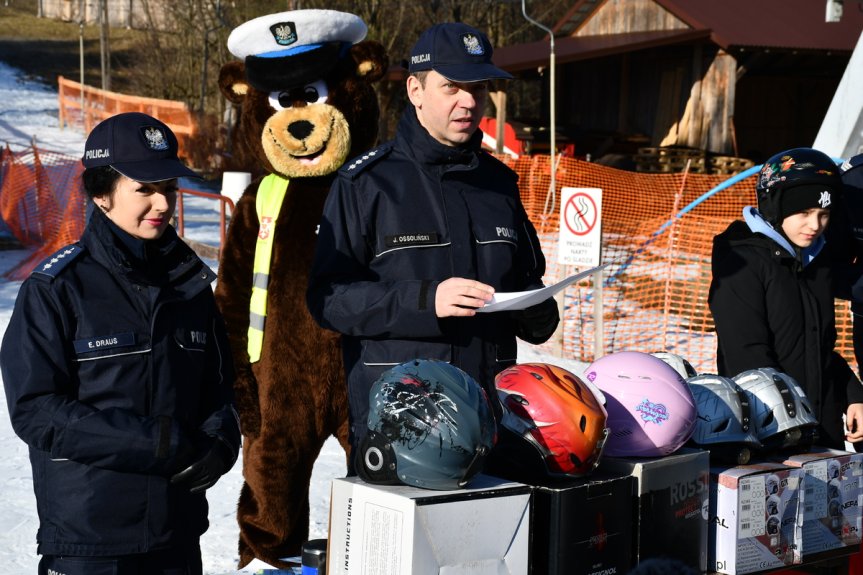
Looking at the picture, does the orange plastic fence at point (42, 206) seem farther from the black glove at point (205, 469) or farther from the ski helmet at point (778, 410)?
the black glove at point (205, 469)

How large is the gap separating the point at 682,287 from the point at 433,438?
32.3 feet

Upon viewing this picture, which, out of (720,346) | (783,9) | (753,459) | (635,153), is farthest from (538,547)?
(783,9)

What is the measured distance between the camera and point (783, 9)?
23641mm

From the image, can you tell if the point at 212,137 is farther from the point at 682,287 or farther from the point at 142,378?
the point at 142,378

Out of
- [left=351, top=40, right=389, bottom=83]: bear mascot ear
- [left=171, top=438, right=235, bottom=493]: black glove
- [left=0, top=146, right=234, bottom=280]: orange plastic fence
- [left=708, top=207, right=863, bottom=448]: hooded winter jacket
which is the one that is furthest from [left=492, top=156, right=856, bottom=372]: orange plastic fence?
[left=171, top=438, right=235, bottom=493]: black glove

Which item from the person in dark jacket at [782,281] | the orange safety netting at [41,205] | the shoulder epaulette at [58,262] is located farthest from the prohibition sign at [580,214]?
the shoulder epaulette at [58,262]

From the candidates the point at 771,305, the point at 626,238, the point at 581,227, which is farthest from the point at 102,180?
the point at 626,238

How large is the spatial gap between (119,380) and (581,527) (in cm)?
129

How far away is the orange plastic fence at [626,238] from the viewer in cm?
1144

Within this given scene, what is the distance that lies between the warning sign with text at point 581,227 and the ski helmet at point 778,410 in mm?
6272

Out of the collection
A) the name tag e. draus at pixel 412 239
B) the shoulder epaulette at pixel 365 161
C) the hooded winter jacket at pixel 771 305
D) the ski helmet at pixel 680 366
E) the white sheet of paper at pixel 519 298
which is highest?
the shoulder epaulette at pixel 365 161

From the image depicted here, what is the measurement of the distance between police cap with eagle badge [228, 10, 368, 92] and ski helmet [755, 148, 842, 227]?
212cm

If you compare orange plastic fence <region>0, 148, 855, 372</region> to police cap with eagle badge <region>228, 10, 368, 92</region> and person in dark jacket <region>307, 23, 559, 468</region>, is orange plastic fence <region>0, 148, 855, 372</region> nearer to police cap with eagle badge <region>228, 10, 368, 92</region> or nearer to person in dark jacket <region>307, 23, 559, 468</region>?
police cap with eagle badge <region>228, 10, 368, 92</region>

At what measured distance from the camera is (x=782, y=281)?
4039 mm
